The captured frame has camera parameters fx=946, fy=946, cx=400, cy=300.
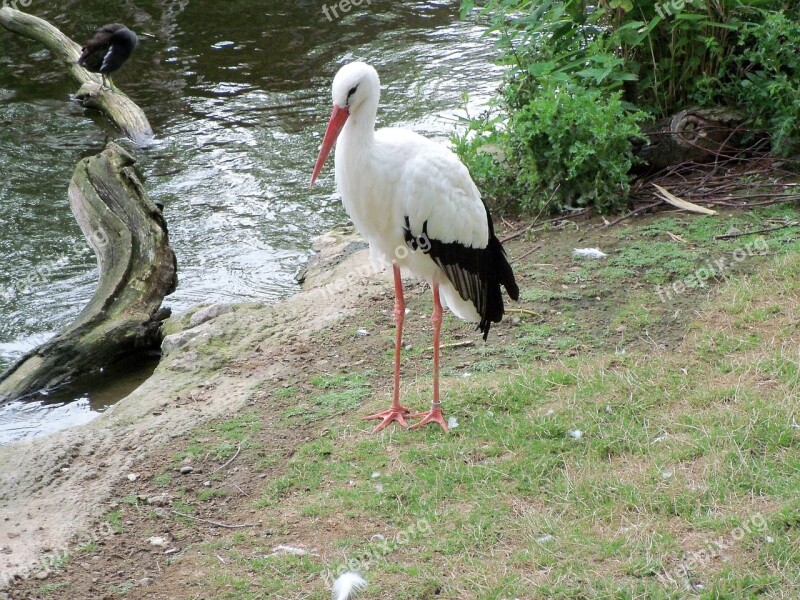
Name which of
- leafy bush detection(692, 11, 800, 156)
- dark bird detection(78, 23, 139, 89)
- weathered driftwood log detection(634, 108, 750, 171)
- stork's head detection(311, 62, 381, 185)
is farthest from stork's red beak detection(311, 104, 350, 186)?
dark bird detection(78, 23, 139, 89)

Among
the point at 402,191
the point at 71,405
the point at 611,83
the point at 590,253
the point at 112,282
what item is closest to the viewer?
the point at 402,191

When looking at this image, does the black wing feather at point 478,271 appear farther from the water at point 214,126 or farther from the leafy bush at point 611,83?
the water at point 214,126

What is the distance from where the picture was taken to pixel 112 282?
702 cm

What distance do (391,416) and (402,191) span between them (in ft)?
3.96

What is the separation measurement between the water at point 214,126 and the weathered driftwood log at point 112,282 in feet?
0.86

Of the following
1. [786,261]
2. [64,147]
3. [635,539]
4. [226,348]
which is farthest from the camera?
[64,147]

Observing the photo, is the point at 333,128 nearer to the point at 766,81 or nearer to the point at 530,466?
the point at 530,466

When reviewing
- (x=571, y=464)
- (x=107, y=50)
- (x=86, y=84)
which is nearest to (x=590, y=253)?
(x=571, y=464)

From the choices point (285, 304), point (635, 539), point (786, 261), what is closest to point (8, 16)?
point (285, 304)

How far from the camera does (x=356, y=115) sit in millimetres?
4727

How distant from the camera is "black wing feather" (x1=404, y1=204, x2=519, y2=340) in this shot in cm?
511

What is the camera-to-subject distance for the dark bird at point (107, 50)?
11.4 meters

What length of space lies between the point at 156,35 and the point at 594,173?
932 centimetres

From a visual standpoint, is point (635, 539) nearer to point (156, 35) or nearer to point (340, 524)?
point (340, 524)
